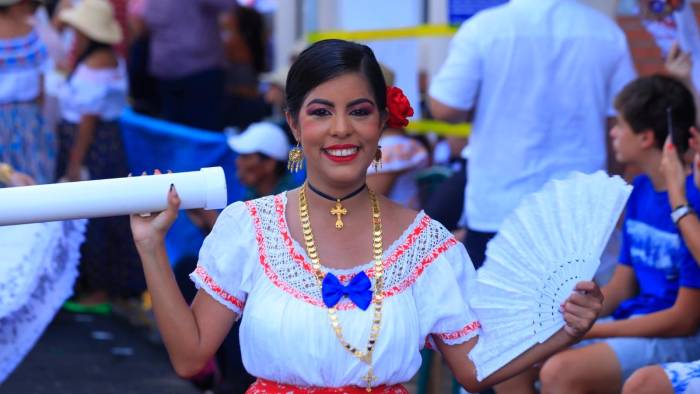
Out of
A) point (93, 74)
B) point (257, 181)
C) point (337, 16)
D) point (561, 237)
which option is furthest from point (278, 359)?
point (337, 16)

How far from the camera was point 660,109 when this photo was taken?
175 inches

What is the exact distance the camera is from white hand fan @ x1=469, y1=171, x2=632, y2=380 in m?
3.06

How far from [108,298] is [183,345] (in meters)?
4.86

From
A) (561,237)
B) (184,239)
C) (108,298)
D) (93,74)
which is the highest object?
(561,237)

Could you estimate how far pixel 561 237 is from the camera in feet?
10.2

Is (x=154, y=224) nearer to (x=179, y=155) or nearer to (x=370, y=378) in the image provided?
(x=370, y=378)

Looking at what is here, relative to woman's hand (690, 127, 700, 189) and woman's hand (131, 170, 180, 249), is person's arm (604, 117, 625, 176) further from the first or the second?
woman's hand (131, 170, 180, 249)

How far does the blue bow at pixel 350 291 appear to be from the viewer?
10.0ft

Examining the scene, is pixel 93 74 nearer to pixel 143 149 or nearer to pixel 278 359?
pixel 143 149

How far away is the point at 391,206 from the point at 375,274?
0.25m

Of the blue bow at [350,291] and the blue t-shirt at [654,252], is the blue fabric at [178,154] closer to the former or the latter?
the blue t-shirt at [654,252]

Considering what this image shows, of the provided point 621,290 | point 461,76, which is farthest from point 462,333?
point 461,76

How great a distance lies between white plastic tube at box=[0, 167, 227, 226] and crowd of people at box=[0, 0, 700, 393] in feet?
0.15

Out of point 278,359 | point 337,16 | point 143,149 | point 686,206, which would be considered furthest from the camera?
point 337,16
